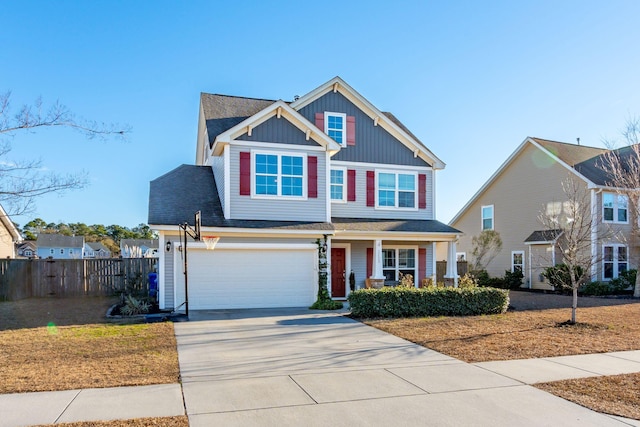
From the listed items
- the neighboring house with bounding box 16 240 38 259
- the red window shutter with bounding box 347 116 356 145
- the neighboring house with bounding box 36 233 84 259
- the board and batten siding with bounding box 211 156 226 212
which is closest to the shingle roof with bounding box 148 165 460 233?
the board and batten siding with bounding box 211 156 226 212

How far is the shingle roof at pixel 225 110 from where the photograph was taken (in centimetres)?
1745

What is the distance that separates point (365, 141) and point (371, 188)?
192 cm

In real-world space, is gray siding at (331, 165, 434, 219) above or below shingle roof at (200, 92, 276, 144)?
below

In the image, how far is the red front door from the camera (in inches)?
720

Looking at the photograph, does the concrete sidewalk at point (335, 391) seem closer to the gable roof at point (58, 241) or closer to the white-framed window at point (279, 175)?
the white-framed window at point (279, 175)

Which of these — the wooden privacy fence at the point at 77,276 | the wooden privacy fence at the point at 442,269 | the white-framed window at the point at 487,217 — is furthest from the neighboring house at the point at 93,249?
the wooden privacy fence at the point at 442,269

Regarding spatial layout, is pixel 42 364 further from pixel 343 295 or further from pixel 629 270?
pixel 629 270

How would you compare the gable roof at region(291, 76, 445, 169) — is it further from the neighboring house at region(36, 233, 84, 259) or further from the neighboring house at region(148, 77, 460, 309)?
the neighboring house at region(36, 233, 84, 259)

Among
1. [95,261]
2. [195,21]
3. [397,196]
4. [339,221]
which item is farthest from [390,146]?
[95,261]

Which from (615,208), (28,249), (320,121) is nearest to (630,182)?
(615,208)

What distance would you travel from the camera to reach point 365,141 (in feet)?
62.8

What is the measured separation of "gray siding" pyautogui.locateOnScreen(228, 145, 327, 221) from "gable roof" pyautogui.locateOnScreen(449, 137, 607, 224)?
43.5ft

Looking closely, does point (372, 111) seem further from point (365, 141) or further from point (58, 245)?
point (58, 245)

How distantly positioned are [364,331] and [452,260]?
880 cm
